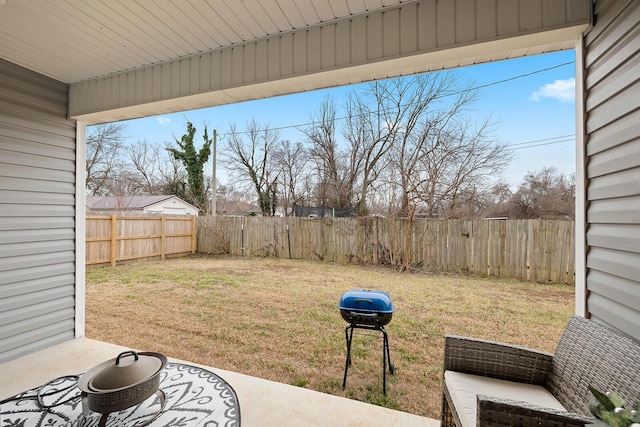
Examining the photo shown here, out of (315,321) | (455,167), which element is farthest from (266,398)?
(455,167)

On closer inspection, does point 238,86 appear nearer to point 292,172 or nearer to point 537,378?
point 537,378

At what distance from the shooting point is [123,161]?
463 inches

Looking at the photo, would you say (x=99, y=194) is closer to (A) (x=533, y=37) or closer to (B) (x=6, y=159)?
(B) (x=6, y=159)

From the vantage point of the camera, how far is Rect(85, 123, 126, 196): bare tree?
33.0 ft

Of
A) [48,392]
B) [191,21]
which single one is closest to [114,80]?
[191,21]

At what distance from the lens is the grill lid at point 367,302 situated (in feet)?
6.89

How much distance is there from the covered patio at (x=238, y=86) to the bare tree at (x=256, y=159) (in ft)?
29.7

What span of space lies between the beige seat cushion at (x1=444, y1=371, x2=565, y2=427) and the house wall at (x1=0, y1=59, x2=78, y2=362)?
3.33m

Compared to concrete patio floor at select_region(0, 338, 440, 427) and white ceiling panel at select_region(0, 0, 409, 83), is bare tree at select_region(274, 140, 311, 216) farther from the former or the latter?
concrete patio floor at select_region(0, 338, 440, 427)

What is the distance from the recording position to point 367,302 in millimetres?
2129

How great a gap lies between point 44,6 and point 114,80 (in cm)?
91

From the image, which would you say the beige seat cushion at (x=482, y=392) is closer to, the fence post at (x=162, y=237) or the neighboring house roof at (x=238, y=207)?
the fence post at (x=162, y=237)

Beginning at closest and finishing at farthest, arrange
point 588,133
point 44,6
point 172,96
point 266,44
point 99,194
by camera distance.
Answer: point 588,133 → point 44,6 → point 266,44 → point 172,96 → point 99,194

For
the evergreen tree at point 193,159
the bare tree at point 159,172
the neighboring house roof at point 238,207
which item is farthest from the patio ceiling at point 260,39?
the bare tree at point 159,172
